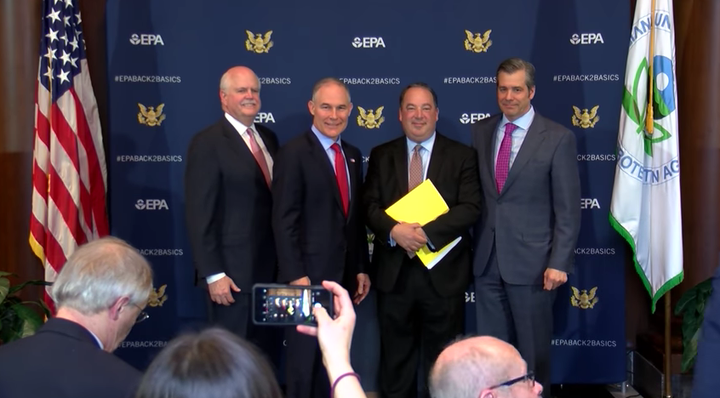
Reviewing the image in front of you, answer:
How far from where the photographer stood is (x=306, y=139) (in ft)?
12.6

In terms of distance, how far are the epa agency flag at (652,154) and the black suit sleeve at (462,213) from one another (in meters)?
0.96

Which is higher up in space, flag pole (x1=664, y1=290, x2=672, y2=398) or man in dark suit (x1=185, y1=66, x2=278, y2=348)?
man in dark suit (x1=185, y1=66, x2=278, y2=348)

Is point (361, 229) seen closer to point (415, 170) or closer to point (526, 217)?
point (415, 170)

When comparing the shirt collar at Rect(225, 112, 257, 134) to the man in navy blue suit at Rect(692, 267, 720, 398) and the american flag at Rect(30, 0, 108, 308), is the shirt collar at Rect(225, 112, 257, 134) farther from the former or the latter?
the man in navy blue suit at Rect(692, 267, 720, 398)

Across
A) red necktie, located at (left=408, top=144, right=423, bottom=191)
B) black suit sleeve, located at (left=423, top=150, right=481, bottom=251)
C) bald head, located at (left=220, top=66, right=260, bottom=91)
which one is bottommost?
black suit sleeve, located at (left=423, top=150, right=481, bottom=251)

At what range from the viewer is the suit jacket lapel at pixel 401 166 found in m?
3.94

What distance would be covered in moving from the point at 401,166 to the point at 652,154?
4.69 feet

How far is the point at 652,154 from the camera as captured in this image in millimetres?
4309

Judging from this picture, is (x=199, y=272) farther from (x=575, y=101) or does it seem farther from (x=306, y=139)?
(x=575, y=101)

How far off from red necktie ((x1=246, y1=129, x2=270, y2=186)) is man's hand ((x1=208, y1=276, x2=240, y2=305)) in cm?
52

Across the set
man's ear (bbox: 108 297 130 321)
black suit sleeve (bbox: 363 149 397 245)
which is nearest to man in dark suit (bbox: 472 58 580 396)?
black suit sleeve (bbox: 363 149 397 245)

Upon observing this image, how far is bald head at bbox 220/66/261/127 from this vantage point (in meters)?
3.82

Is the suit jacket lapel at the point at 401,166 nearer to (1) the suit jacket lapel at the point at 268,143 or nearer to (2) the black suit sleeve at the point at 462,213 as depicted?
(2) the black suit sleeve at the point at 462,213

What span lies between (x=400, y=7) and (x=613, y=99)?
132 centimetres
